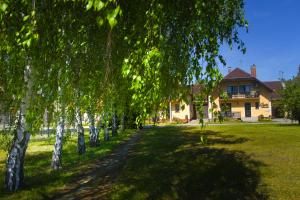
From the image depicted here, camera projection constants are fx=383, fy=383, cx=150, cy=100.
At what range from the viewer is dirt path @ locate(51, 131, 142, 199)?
11.9 metres

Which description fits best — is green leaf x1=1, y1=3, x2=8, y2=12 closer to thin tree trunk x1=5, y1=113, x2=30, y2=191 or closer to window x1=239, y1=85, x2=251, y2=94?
thin tree trunk x1=5, y1=113, x2=30, y2=191

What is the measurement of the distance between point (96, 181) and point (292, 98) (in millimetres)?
39149

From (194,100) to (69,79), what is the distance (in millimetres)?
2333

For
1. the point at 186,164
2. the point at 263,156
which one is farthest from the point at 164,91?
the point at 263,156

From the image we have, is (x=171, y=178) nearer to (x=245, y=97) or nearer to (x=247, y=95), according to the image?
(x=245, y=97)

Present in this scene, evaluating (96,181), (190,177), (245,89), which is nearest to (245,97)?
(245,89)

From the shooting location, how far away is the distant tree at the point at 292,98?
47531mm

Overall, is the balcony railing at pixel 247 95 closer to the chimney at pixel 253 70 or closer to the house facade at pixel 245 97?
the house facade at pixel 245 97

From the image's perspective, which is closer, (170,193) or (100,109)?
(100,109)

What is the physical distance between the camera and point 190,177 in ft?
48.3

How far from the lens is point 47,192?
1230cm

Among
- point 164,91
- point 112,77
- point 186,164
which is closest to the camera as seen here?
point 164,91

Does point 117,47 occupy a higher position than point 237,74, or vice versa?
point 237,74

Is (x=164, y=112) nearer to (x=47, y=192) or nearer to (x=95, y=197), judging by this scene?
(x=95, y=197)
